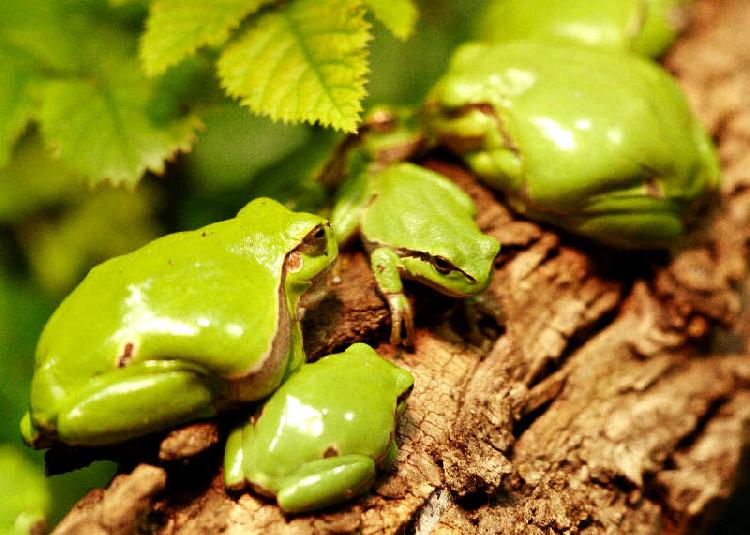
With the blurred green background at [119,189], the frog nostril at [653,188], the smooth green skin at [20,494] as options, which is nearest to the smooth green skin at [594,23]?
the blurred green background at [119,189]

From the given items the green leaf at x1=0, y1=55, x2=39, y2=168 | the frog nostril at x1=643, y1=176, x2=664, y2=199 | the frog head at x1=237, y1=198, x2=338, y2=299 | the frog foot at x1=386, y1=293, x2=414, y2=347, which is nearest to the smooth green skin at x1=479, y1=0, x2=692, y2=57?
the frog nostril at x1=643, y1=176, x2=664, y2=199

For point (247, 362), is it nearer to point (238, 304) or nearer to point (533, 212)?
point (238, 304)

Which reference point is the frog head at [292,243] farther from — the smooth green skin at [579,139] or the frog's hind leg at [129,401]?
the smooth green skin at [579,139]

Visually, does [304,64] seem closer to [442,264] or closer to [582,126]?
[442,264]

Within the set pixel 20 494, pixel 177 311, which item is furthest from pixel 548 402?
→ pixel 20 494

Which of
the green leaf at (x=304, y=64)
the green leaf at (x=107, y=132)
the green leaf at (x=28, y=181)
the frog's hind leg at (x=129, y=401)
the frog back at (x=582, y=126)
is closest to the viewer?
the frog's hind leg at (x=129, y=401)

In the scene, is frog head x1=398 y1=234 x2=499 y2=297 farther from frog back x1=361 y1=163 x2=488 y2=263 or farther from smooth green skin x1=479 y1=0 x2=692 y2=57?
smooth green skin x1=479 y1=0 x2=692 y2=57
